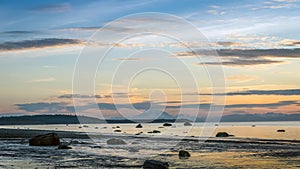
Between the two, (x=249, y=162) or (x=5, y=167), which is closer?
(x=5, y=167)

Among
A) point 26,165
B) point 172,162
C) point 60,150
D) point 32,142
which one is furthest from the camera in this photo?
point 32,142

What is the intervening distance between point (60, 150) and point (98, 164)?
13.6m

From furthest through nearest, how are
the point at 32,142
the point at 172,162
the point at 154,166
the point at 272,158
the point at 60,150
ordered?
1. the point at 32,142
2. the point at 60,150
3. the point at 272,158
4. the point at 172,162
5. the point at 154,166

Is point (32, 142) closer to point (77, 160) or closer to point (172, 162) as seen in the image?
point (77, 160)

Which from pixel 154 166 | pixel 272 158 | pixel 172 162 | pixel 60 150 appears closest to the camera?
pixel 154 166

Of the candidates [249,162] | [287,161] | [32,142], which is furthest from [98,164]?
[32,142]

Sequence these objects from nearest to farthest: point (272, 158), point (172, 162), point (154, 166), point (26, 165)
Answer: point (154, 166) → point (26, 165) → point (172, 162) → point (272, 158)

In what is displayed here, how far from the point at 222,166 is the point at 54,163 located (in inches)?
480

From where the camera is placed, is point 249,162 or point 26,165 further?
point 249,162

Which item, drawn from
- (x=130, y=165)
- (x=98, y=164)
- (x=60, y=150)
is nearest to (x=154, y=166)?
(x=130, y=165)

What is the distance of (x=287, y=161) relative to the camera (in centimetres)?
3416

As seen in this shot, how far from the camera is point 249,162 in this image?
33.6 metres

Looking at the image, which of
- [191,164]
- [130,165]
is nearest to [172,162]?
[191,164]

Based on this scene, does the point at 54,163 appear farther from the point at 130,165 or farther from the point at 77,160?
the point at 130,165
